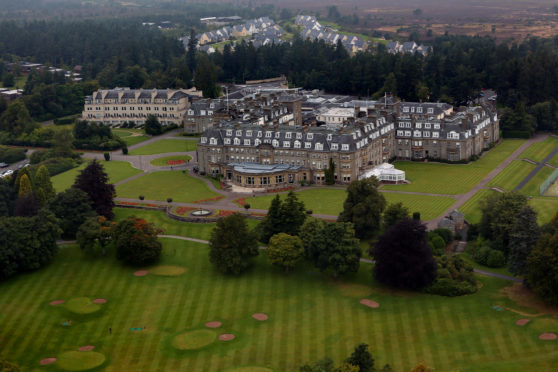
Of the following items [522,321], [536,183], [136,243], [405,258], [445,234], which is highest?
[405,258]

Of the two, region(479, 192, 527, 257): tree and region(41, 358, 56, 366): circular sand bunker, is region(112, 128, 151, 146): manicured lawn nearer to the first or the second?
region(479, 192, 527, 257): tree

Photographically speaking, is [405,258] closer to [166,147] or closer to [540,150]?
[540,150]

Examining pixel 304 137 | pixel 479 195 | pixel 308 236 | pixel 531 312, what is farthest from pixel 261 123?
pixel 531 312

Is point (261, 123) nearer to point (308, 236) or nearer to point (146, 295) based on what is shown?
point (308, 236)

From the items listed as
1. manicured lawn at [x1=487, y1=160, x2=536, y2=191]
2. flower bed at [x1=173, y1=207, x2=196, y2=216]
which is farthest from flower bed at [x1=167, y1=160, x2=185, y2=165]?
manicured lawn at [x1=487, y1=160, x2=536, y2=191]

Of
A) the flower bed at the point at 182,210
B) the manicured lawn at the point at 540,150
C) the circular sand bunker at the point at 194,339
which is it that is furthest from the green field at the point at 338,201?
the circular sand bunker at the point at 194,339

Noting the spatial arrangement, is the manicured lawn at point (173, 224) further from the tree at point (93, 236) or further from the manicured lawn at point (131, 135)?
the manicured lawn at point (131, 135)

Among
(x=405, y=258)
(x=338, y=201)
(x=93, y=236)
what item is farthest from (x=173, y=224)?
(x=405, y=258)
